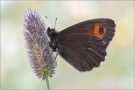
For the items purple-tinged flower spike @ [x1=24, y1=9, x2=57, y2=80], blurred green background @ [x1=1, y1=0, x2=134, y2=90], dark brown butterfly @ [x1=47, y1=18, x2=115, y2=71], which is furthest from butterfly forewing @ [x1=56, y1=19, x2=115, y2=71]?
blurred green background @ [x1=1, y1=0, x2=134, y2=90]

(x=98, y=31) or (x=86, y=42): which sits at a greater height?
(x=98, y=31)

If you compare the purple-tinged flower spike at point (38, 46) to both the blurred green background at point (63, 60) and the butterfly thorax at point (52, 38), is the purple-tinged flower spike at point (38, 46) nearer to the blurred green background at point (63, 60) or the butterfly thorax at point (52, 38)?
the butterfly thorax at point (52, 38)

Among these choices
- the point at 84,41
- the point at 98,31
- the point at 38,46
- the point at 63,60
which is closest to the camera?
the point at 38,46

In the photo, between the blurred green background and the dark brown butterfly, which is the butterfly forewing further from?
the blurred green background

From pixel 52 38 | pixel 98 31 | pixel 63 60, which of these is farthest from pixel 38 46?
pixel 63 60

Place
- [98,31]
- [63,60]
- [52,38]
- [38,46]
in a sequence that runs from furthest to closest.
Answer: [63,60] < [98,31] < [52,38] < [38,46]

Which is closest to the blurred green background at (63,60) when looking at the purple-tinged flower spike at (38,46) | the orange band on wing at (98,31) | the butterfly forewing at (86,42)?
the butterfly forewing at (86,42)

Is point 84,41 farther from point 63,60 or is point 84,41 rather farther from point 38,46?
point 63,60
